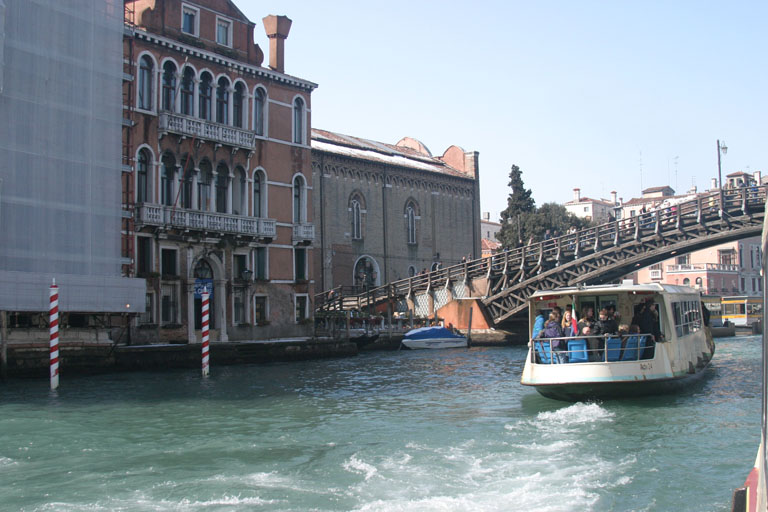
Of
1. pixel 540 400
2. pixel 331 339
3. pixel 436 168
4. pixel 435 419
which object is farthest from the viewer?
pixel 436 168

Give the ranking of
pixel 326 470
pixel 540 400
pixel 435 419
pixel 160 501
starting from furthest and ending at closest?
pixel 540 400 → pixel 435 419 → pixel 326 470 → pixel 160 501

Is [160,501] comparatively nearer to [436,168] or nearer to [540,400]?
[540,400]

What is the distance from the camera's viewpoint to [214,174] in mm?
28250

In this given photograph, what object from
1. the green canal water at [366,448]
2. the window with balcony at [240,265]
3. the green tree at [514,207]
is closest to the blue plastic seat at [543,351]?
the green canal water at [366,448]

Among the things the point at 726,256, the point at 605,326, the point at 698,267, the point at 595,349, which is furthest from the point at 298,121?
the point at 726,256

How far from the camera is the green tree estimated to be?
183 ft

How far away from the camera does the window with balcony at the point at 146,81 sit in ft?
85.5

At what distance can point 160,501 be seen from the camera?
856 centimetres

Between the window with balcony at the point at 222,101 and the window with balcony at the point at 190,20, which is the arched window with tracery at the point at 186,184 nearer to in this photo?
the window with balcony at the point at 222,101

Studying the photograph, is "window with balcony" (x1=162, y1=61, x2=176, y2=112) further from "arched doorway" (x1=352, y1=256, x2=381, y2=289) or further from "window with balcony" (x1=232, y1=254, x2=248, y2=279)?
"arched doorway" (x1=352, y1=256, x2=381, y2=289)

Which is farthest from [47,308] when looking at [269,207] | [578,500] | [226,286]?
[578,500]

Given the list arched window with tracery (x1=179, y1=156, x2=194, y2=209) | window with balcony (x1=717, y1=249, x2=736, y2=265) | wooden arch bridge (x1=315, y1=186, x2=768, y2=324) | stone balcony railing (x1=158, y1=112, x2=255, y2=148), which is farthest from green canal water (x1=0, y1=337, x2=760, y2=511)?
window with balcony (x1=717, y1=249, x2=736, y2=265)

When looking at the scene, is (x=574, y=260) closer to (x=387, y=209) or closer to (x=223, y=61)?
(x=387, y=209)

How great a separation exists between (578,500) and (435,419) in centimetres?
531
